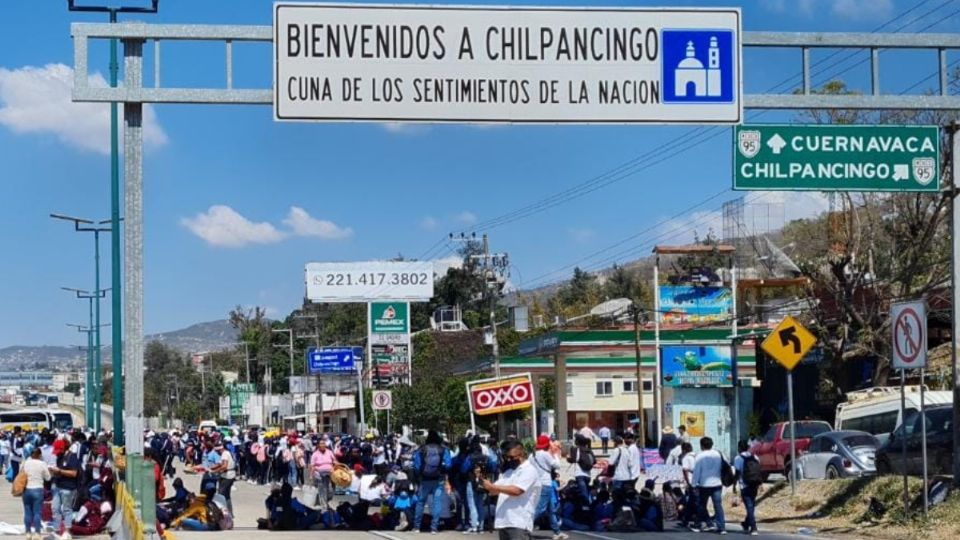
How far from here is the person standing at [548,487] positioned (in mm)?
21500

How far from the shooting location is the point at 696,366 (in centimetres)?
4988

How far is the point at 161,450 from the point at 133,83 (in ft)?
104

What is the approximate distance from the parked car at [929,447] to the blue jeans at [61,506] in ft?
46.8

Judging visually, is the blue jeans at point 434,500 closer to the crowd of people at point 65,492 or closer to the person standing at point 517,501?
the crowd of people at point 65,492

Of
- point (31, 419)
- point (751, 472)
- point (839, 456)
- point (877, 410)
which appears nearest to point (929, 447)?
point (751, 472)

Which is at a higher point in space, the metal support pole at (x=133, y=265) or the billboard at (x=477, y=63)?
the billboard at (x=477, y=63)

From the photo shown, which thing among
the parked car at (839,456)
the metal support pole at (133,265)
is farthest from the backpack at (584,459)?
the metal support pole at (133,265)

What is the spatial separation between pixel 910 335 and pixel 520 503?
9.42 meters

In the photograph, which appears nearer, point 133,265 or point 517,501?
point 517,501

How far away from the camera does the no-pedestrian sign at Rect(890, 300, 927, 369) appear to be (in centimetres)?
1950

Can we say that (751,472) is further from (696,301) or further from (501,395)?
(696,301)

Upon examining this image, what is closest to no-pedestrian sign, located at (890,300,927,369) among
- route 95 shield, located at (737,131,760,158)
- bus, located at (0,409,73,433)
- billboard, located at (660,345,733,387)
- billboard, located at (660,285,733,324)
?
route 95 shield, located at (737,131,760,158)

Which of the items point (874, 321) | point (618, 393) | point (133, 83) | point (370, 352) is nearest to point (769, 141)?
point (133, 83)

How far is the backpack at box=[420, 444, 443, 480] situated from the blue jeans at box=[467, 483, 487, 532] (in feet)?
2.02
